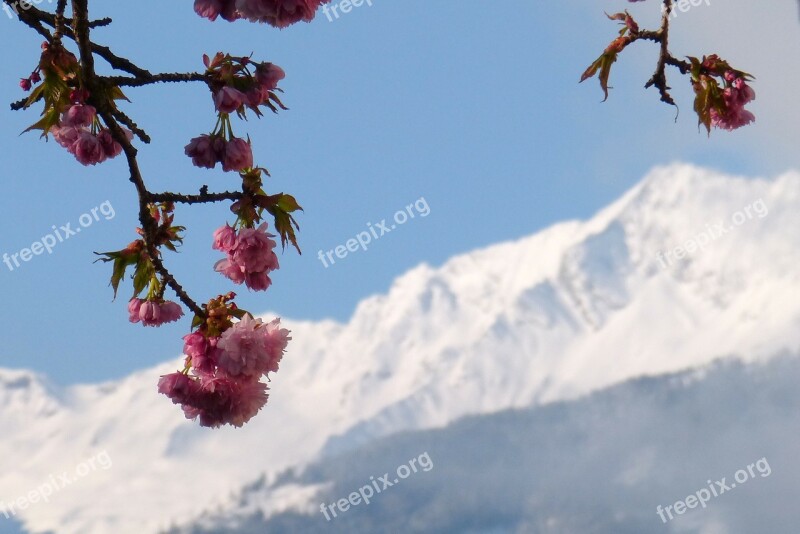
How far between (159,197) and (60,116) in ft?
1.58

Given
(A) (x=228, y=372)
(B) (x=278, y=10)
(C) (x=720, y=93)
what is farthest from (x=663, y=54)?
(A) (x=228, y=372)

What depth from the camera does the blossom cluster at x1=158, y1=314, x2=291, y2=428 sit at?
139 inches

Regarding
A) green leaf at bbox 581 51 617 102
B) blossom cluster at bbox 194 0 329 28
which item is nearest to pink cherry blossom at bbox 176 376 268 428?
blossom cluster at bbox 194 0 329 28

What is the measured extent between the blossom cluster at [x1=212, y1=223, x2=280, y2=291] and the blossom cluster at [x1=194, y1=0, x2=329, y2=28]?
74cm

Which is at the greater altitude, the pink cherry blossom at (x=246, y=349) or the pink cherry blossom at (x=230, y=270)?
the pink cherry blossom at (x=230, y=270)

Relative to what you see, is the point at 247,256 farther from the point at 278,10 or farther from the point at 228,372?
the point at 278,10

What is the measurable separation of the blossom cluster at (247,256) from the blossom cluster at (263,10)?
2.44 ft

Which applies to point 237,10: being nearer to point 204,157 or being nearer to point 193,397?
point 204,157

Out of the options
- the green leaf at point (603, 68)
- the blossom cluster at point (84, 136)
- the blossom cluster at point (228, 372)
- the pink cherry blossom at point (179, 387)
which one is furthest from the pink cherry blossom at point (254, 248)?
the green leaf at point (603, 68)

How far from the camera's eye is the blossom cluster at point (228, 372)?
3.52 meters

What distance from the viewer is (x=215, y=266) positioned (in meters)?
3.82

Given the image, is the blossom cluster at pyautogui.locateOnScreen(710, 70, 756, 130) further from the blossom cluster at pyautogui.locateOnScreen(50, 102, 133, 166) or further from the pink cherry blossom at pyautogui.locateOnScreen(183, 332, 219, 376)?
the blossom cluster at pyautogui.locateOnScreen(50, 102, 133, 166)

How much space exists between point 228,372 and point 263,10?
1.21 m

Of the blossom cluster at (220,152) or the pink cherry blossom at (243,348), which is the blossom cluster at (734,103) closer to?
the blossom cluster at (220,152)
